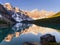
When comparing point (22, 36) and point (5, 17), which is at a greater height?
point (5, 17)

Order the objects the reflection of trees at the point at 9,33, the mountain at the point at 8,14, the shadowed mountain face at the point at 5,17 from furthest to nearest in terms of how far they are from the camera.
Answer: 1. the shadowed mountain face at the point at 5,17
2. the mountain at the point at 8,14
3. the reflection of trees at the point at 9,33

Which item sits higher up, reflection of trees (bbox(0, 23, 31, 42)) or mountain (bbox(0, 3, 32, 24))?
mountain (bbox(0, 3, 32, 24))

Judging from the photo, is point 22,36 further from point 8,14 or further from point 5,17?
point 8,14

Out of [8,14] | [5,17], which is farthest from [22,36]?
[8,14]

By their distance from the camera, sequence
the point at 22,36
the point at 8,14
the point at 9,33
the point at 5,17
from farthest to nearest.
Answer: the point at 8,14 → the point at 5,17 → the point at 9,33 → the point at 22,36

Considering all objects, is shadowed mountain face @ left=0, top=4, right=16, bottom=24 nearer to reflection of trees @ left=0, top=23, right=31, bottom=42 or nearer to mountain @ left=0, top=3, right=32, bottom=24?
mountain @ left=0, top=3, right=32, bottom=24

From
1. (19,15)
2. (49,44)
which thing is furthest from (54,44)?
(19,15)

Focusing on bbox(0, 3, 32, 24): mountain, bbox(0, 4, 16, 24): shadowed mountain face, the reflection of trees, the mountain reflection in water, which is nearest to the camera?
the mountain reflection in water

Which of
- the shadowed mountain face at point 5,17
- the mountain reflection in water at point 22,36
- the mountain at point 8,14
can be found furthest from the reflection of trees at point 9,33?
the shadowed mountain face at point 5,17

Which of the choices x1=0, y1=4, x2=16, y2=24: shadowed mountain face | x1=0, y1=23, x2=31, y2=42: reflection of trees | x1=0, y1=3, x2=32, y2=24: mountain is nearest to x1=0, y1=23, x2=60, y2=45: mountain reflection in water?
x1=0, y1=23, x2=31, y2=42: reflection of trees

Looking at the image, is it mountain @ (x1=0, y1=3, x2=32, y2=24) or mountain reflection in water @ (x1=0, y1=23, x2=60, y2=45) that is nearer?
mountain reflection in water @ (x1=0, y1=23, x2=60, y2=45)

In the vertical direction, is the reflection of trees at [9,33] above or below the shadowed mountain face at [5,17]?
below

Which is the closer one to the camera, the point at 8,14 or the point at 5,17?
the point at 5,17

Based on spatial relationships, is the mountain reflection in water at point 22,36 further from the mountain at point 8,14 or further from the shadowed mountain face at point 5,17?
the shadowed mountain face at point 5,17
